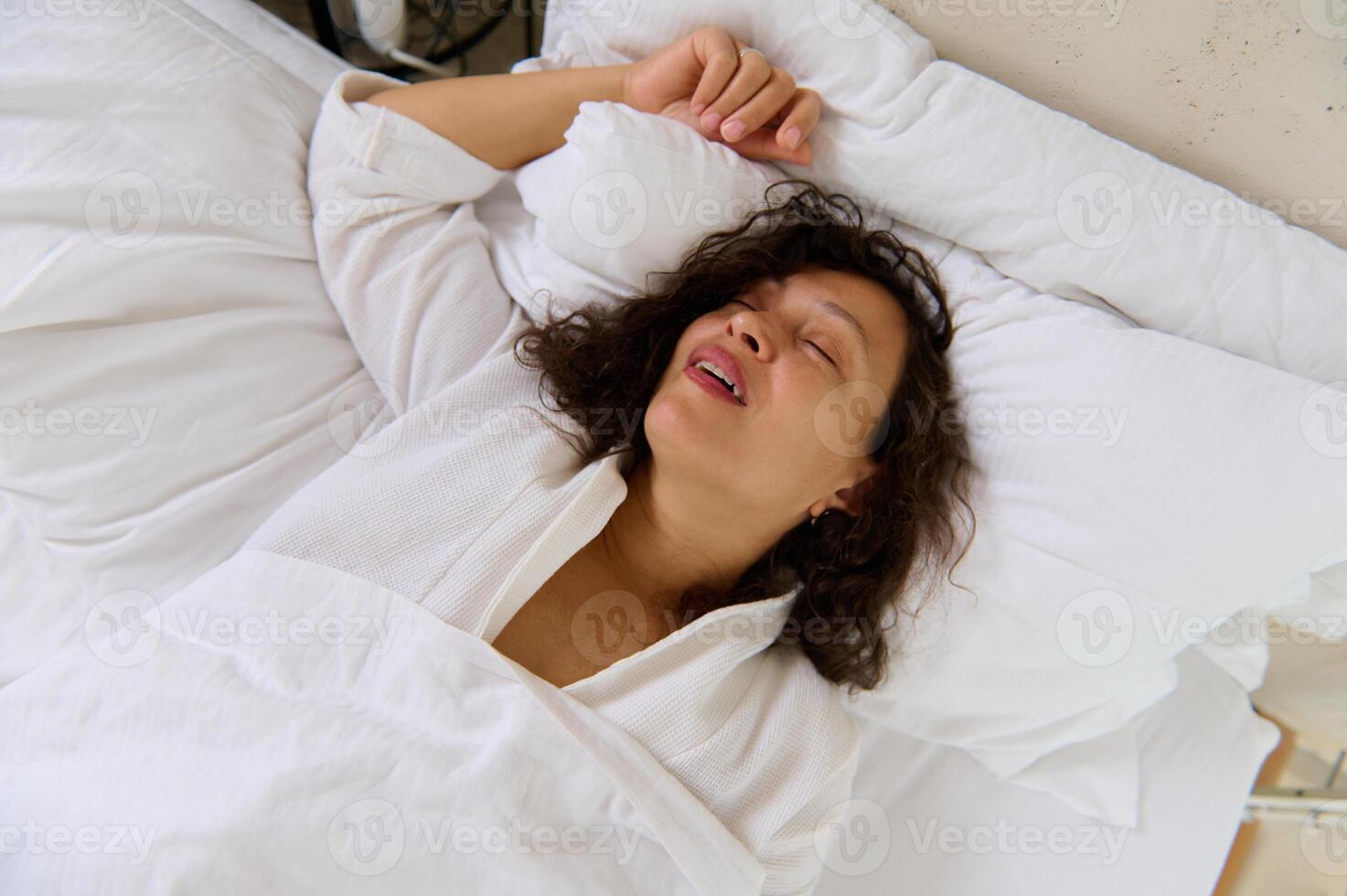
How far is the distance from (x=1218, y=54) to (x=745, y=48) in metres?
0.54

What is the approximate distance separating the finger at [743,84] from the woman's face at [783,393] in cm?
22

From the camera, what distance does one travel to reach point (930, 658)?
1.12 meters

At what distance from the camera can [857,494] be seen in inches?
44.5

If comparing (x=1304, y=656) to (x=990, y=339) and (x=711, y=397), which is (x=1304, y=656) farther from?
(x=711, y=397)

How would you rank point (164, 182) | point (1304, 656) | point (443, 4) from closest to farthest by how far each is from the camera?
point (164, 182) → point (1304, 656) → point (443, 4)

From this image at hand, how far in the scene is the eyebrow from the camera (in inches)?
39.3

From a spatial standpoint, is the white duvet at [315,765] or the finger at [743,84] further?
the finger at [743,84]

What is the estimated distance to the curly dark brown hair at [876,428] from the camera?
1074 mm

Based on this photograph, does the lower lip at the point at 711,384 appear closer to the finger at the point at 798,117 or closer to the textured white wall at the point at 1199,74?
the finger at the point at 798,117

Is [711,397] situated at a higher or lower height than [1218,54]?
lower

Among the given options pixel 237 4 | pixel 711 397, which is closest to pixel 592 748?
pixel 711 397

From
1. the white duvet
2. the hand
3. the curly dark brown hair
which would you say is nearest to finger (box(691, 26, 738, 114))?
the hand


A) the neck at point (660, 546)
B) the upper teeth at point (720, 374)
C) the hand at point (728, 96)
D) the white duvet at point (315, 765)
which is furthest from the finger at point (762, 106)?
the white duvet at point (315, 765)

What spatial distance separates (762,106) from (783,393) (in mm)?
374
